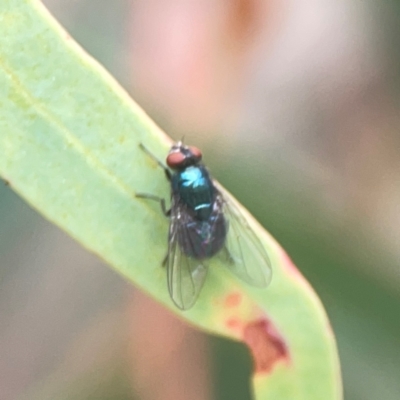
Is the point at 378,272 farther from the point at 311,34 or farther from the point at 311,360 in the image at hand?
the point at 311,34

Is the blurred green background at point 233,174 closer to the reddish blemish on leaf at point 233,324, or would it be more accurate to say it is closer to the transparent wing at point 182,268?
the transparent wing at point 182,268

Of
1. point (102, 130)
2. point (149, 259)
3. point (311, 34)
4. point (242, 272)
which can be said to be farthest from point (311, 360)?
point (311, 34)

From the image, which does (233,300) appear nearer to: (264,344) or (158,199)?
(264,344)

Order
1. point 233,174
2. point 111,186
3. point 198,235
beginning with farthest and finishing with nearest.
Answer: point 233,174, point 198,235, point 111,186

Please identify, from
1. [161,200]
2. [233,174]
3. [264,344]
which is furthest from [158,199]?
[233,174]

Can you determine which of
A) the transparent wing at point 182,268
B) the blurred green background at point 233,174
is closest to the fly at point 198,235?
the transparent wing at point 182,268
